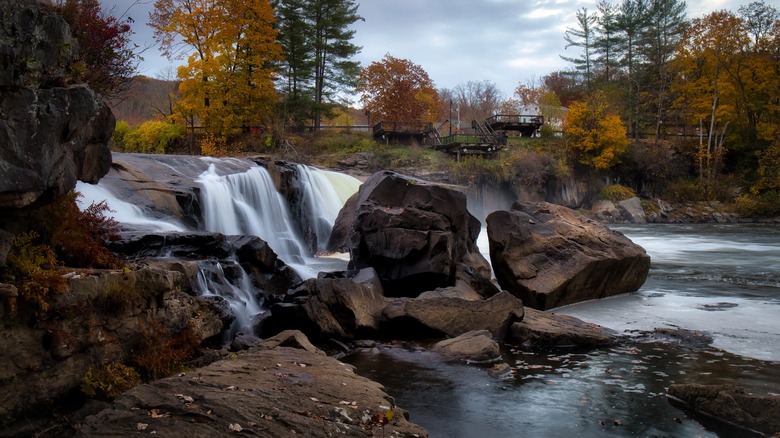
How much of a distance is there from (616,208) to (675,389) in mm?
37624

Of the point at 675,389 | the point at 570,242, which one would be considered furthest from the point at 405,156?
the point at 675,389

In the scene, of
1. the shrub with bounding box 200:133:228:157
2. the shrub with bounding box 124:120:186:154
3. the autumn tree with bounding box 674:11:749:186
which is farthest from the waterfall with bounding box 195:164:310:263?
the autumn tree with bounding box 674:11:749:186

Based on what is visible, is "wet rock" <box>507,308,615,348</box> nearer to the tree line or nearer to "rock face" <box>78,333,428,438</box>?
"rock face" <box>78,333,428,438</box>

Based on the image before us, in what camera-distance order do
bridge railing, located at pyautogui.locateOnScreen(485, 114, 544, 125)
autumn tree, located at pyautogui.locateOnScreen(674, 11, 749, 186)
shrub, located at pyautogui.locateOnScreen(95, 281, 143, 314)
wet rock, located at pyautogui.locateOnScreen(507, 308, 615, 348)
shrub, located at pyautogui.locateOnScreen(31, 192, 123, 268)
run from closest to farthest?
shrub, located at pyautogui.locateOnScreen(95, 281, 143, 314) → shrub, located at pyautogui.locateOnScreen(31, 192, 123, 268) → wet rock, located at pyautogui.locateOnScreen(507, 308, 615, 348) → autumn tree, located at pyautogui.locateOnScreen(674, 11, 749, 186) → bridge railing, located at pyautogui.locateOnScreen(485, 114, 544, 125)

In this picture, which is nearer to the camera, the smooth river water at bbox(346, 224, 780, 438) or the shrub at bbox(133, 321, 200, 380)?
the smooth river water at bbox(346, 224, 780, 438)

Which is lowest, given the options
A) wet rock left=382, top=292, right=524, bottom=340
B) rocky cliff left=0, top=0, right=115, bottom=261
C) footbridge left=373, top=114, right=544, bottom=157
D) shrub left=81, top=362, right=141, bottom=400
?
wet rock left=382, top=292, right=524, bottom=340

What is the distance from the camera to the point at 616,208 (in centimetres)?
4228

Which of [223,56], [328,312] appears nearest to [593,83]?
[223,56]

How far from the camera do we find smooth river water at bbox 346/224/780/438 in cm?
644

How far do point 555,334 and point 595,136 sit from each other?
38442 millimetres

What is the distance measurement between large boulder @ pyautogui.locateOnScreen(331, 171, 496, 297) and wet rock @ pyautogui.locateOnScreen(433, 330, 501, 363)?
3.31 m

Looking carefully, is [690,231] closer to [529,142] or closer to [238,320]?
[529,142]

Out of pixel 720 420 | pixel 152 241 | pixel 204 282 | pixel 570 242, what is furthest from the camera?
pixel 570 242

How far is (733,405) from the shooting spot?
633cm
